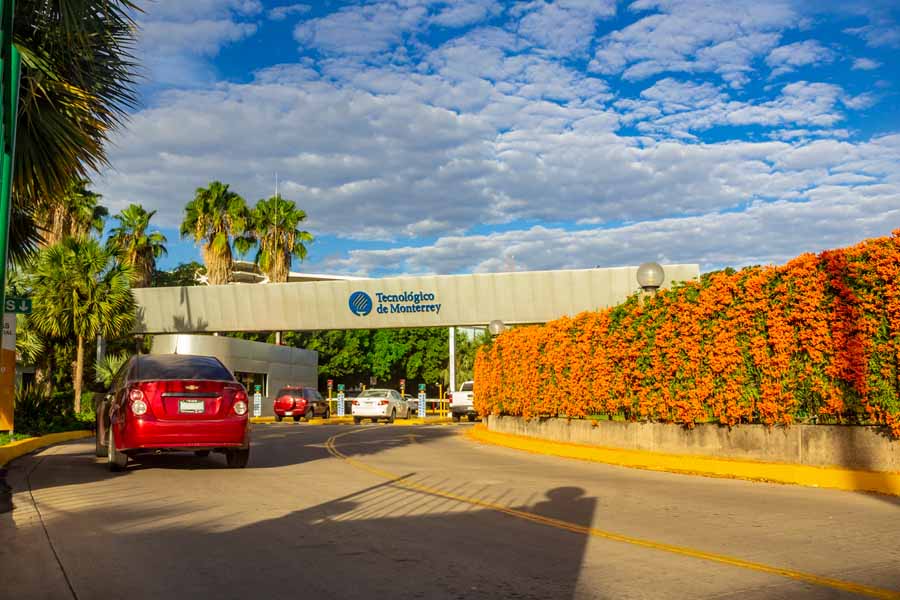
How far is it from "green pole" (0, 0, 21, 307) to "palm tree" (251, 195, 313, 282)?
43424 millimetres

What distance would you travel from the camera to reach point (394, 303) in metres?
41.1

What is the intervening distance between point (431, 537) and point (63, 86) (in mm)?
9248

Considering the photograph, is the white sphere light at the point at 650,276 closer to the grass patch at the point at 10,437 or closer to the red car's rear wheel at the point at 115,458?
the red car's rear wheel at the point at 115,458

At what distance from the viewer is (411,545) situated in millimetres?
7164

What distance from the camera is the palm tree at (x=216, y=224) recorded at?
1940 inches

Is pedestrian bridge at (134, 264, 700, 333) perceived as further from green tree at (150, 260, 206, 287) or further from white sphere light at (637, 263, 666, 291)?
green tree at (150, 260, 206, 287)

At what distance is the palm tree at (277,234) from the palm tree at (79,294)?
2438 centimetres

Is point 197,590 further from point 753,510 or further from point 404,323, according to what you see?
point 404,323

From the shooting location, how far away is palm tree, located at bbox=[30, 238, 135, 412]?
27.2 m

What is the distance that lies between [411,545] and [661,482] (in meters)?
6.40

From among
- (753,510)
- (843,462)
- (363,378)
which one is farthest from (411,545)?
(363,378)

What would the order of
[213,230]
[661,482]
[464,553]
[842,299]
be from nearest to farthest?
[464,553] < [842,299] < [661,482] < [213,230]

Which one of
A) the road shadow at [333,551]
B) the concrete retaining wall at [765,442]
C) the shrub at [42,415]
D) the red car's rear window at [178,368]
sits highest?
the red car's rear window at [178,368]

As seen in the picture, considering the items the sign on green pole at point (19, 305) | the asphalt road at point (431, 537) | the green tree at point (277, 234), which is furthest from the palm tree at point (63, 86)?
the green tree at point (277, 234)
